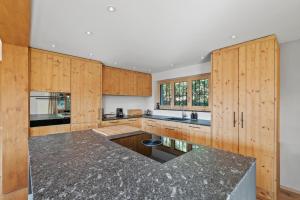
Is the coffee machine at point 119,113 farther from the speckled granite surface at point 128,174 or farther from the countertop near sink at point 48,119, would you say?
the speckled granite surface at point 128,174

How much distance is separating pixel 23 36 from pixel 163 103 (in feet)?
12.1

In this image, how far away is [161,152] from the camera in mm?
1240

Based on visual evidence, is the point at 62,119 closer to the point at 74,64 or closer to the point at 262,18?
the point at 74,64

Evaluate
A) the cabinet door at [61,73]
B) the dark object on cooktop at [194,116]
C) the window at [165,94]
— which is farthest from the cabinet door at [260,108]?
the cabinet door at [61,73]

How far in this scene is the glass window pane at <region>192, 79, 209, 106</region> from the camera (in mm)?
3635

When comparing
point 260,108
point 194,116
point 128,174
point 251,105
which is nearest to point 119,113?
point 194,116

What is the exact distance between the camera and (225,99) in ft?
8.26

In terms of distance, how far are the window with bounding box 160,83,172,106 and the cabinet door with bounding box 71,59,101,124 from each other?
2142mm

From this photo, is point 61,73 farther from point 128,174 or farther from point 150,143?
point 128,174

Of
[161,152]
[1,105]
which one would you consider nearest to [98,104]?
[1,105]

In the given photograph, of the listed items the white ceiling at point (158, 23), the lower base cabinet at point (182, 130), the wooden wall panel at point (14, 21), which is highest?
the white ceiling at point (158, 23)

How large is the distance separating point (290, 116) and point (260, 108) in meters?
0.69

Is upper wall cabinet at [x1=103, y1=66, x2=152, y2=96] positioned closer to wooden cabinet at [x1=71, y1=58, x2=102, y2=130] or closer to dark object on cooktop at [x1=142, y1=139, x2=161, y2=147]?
wooden cabinet at [x1=71, y1=58, x2=102, y2=130]

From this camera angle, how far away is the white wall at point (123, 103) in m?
4.25
